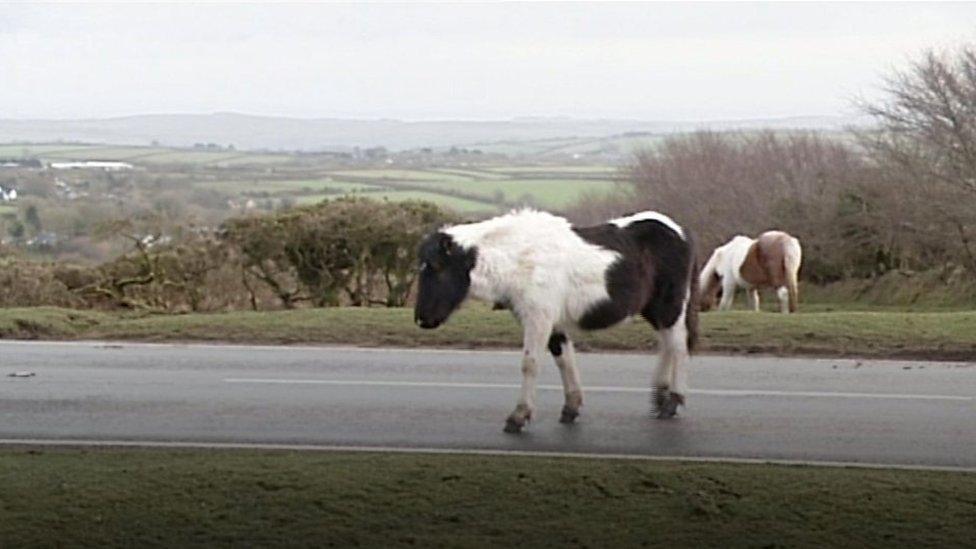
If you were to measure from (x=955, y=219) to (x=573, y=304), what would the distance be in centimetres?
2401

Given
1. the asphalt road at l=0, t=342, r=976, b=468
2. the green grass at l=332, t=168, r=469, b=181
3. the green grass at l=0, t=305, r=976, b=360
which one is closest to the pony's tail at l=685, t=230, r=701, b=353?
the asphalt road at l=0, t=342, r=976, b=468

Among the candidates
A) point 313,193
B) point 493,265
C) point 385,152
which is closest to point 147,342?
point 493,265

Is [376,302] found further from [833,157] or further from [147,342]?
[833,157]

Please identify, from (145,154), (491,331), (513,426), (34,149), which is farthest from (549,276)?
(145,154)

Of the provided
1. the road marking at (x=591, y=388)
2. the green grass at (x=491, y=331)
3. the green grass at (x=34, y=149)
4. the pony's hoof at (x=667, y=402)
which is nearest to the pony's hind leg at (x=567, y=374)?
the pony's hoof at (x=667, y=402)

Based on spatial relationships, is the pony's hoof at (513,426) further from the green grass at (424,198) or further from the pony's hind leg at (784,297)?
the pony's hind leg at (784,297)

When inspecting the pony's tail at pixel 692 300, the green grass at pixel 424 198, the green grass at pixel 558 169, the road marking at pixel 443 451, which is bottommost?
the road marking at pixel 443 451

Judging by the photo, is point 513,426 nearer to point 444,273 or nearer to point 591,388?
point 444,273

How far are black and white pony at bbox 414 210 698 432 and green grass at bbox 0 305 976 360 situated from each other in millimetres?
3928

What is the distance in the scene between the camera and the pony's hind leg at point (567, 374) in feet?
34.9

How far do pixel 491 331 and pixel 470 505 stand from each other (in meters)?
8.22

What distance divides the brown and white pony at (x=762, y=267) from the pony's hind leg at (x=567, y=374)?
46.5ft

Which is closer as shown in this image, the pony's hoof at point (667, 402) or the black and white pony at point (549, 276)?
the black and white pony at point (549, 276)

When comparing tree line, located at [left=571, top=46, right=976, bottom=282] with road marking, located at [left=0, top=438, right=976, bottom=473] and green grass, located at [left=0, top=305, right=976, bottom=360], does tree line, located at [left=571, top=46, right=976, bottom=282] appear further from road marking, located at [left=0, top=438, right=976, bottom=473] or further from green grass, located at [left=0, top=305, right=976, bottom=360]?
road marking, located at [left=0, top=438, right=976, bottom=473]
